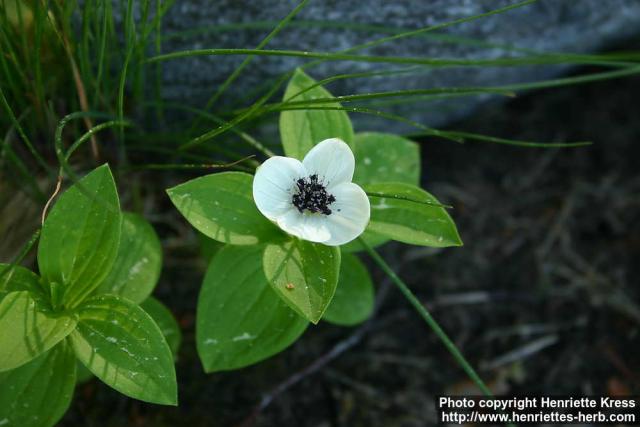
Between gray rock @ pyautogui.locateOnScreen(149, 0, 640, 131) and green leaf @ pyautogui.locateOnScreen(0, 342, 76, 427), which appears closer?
green leaf @ pyautogui.locateOnScreen(0, 342, 76, 427)

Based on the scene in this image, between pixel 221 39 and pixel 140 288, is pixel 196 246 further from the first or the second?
pixel 221 39

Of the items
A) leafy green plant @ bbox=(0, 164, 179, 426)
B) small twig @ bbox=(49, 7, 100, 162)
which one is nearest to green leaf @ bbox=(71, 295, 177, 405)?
leafy green plant @ bbox=(0, 164, 179, 426)

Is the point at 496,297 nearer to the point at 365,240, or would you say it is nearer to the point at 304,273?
the point at 365,240

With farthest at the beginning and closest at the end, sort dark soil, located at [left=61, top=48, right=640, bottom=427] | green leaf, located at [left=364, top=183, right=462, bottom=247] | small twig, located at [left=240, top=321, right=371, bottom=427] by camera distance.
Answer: dark soil, located at [left=61, top=48, right=640, bottom=427], small twig, located at [left=240, top=321, right=371, bottom=427], green leaf, located at [left=364, top=183, right=462, bottom=247]

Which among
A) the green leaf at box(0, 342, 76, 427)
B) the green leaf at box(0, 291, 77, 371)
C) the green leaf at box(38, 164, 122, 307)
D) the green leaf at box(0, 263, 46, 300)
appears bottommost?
the green leaf at box(0, 342, 76, 427)

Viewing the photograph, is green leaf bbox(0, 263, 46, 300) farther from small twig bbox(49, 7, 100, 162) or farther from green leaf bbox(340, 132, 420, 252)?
green leaf bbox(340, 132, 420, 252)

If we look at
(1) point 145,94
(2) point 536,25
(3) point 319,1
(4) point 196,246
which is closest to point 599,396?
(2) point 536,25

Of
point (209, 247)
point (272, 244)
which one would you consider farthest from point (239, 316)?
point (209, 247)

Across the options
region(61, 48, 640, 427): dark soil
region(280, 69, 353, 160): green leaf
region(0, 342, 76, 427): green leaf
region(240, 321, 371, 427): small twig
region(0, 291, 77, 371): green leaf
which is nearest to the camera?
region(0, 291, 77, 371): green leaf
